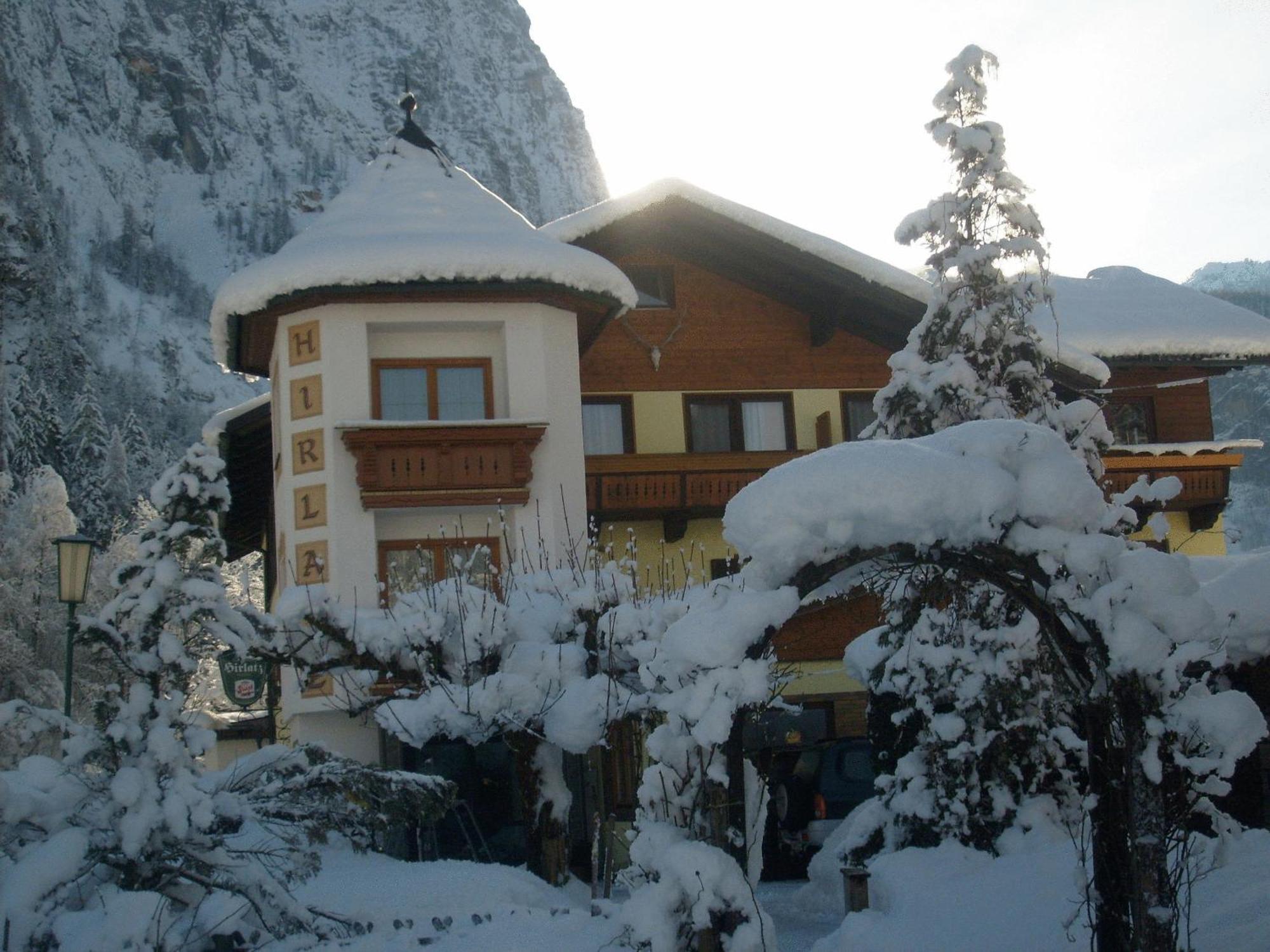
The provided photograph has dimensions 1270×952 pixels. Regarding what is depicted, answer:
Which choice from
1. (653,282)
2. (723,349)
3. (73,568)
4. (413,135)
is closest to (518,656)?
(73,568)

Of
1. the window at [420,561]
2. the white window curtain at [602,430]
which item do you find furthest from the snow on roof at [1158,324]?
the window at [420,561]

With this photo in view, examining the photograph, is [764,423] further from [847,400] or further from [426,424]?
[426,424]

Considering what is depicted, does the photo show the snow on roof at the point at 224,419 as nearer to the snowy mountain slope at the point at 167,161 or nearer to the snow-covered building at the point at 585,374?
the snow-covered building at the point at 585,374

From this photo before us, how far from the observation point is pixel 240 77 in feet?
589

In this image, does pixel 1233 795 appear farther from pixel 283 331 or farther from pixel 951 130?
pixel 283 331

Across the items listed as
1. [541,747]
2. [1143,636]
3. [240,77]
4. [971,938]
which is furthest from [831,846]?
[240,77]

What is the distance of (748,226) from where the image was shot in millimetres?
22812

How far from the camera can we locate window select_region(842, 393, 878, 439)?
24.1m

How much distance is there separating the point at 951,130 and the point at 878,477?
9.67 meters

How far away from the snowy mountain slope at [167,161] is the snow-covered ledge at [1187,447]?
3576 inches

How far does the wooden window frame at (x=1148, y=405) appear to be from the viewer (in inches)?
1003

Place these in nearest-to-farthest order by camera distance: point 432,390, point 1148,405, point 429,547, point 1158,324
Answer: point 429,547, point 432,390, point 1158,324, point 1148,405

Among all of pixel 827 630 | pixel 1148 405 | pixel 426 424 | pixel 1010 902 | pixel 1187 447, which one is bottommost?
pixel 1010 902

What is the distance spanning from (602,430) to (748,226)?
3991 mm
